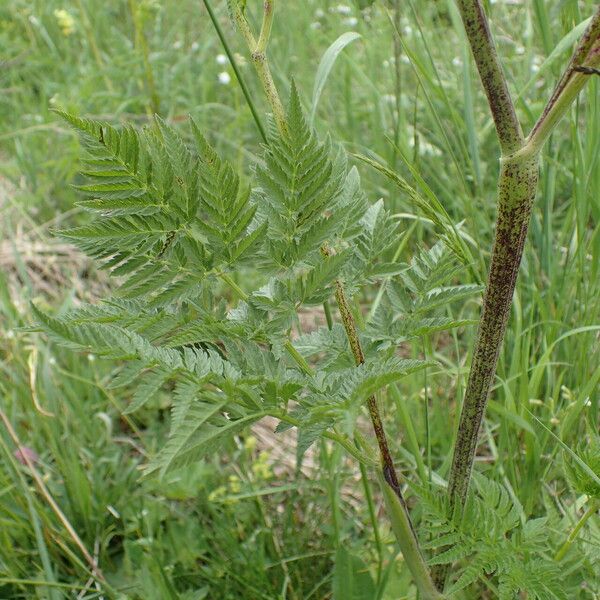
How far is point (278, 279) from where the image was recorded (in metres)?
0.87

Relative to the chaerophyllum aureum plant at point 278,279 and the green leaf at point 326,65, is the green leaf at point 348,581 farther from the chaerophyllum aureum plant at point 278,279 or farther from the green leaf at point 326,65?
the green leaf at point 326,65

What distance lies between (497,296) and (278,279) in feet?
0.81

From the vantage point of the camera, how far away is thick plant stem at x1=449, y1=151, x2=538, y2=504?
30.0 inches

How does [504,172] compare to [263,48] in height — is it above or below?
below

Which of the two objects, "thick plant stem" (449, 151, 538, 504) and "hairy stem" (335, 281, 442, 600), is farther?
"hairy stem" (335, 281, 442, 600)

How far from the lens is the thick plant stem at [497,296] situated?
762 mm

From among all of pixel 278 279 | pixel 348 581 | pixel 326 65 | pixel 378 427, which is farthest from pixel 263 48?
pixel 348 581

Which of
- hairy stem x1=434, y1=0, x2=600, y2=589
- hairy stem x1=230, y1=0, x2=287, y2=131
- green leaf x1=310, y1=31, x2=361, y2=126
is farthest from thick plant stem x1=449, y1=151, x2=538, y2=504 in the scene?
green leaf x1=310, y1=31, x2=361, y2=126

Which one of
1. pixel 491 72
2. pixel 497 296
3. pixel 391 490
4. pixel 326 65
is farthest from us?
pixel 326 65

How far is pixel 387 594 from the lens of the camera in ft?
4.24

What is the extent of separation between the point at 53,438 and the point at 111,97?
69.8 inches

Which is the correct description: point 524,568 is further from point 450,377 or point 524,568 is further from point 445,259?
point 450,377

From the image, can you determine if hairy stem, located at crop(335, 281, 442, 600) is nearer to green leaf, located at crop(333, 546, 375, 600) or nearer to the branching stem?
the branching stem

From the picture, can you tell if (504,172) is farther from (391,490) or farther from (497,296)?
(391,490)
